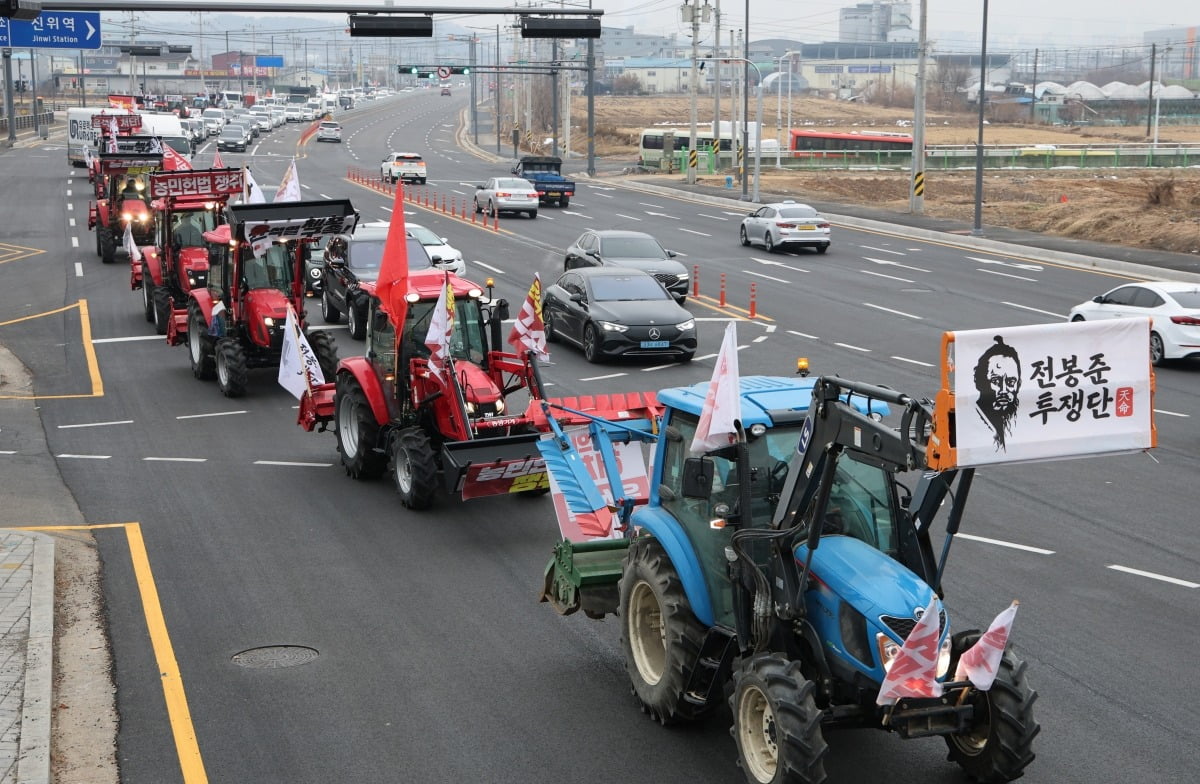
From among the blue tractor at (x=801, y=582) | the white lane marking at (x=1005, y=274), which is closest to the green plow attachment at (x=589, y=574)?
the blue tractor at (x=801, y=582)

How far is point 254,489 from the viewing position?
53.6ft

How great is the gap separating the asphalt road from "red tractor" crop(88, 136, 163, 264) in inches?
439

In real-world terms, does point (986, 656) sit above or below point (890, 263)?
above

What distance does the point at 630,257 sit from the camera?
31.1 meters

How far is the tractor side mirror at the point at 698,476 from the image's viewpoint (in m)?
8.00

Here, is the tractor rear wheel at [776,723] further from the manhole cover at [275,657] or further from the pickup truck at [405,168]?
the pickup truck at [405,168]

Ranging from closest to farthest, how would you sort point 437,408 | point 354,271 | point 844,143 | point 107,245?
point 437,408, point 354,271, point 107,245, point 844,143

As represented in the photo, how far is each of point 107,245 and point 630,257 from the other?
16.2 m

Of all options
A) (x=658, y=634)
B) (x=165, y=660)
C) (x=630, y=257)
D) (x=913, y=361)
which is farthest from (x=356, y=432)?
(x=630, y=257)

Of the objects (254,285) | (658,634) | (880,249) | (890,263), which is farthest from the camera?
(880,249)

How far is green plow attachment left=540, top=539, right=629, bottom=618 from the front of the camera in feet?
33.5

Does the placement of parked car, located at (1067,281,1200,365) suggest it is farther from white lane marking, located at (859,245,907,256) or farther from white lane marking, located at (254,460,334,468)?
white lane marking, located at (859,245,907,256)

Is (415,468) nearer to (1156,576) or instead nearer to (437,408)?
(437,408)

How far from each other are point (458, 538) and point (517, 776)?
5.60 metres
